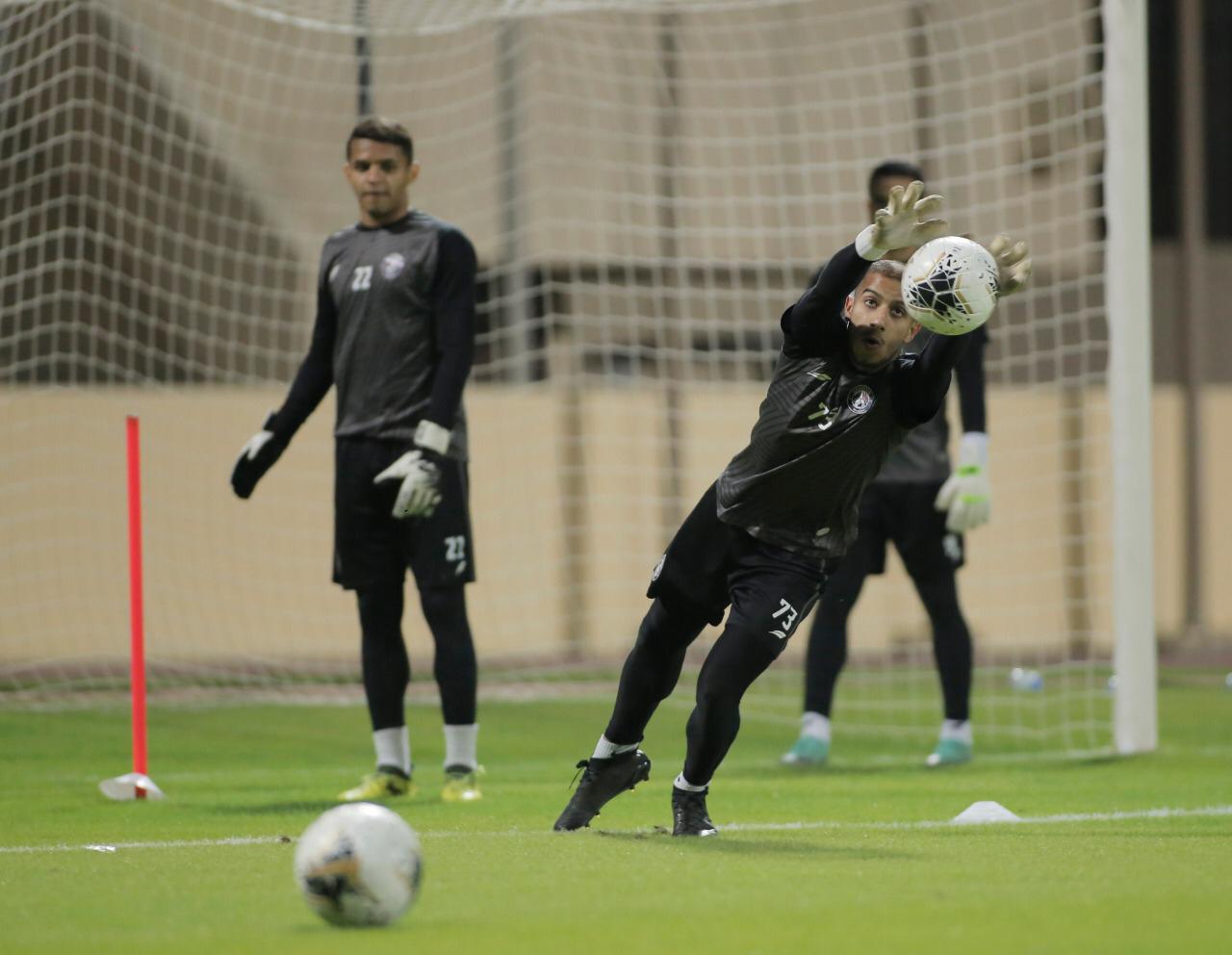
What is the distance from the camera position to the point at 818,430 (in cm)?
502

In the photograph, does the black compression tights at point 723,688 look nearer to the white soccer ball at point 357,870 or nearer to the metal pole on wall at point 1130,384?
the white soccer ball at point 357,870

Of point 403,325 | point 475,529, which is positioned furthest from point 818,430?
point 475,529

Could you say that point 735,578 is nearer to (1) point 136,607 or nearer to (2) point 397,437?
(2) point 397,437

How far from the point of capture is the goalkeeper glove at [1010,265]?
4.83 m

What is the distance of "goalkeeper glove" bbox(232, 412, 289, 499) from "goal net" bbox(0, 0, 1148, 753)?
4.17 metres

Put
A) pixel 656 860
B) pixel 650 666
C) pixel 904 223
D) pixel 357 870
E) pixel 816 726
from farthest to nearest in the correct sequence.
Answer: pixel 816 726 → pixel 650 666 → pixel 904 223 → pixel 656 860 → pixel 357 870

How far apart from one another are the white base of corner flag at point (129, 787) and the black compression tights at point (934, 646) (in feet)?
8.69

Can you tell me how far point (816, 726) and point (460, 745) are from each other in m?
1.83

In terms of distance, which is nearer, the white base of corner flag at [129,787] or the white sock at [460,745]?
the white sock at [460,745]

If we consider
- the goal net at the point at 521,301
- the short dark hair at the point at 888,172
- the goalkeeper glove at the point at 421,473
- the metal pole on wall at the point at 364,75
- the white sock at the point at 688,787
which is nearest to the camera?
the white sock at the point at 688,787

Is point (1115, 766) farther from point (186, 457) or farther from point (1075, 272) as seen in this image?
point (1075, 272)

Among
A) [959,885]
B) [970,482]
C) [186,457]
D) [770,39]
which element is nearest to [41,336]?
[186,457]

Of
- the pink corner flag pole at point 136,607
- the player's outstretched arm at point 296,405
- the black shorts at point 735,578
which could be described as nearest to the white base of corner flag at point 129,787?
the pink corner flag pole at point 136,607

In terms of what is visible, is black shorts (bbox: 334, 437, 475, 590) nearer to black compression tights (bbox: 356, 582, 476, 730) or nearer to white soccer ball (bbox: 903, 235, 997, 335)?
black compression tights (bbox: 356, 582, 476, 730)
